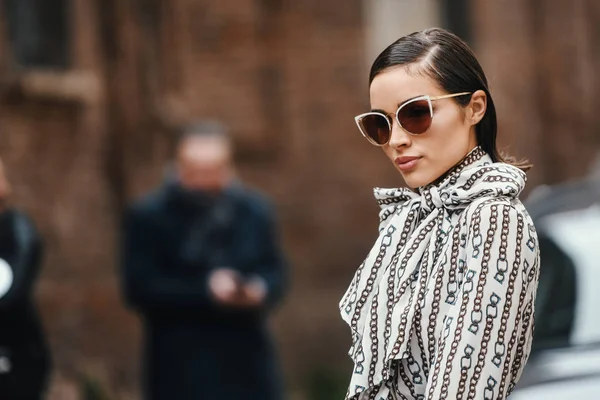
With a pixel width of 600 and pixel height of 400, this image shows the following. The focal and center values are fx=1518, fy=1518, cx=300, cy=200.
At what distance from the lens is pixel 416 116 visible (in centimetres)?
280

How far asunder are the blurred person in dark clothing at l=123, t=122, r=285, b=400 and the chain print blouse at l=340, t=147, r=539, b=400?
487 centimetres

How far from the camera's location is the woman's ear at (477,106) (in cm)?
287

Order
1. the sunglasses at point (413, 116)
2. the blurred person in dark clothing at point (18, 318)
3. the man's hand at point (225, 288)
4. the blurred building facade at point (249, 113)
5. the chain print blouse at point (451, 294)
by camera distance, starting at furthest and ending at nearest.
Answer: the blurred building facade at point (249, 113), the man's hand at point (225, 288), the blurred person in dark clothing at point (18, 318), the sunglasses at point (413, 116), the chain print blouse at point (451, 294)

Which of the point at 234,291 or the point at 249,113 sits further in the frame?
the point at 249,113

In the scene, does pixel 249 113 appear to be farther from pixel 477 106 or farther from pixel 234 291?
pixel 477 106

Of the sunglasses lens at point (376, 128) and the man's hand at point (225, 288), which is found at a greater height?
the sunglasses lens at point (376, 128)

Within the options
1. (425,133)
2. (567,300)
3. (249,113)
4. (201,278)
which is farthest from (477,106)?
(249,113)

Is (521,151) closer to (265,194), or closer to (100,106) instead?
(265,194)

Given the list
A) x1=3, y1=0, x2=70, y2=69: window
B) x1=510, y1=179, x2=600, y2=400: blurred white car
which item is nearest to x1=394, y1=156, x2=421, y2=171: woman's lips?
x1=510, y1=179, x2=600, y2=400: blurred white car

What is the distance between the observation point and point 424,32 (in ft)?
9.53

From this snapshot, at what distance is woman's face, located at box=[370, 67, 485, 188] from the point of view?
9.25 ft

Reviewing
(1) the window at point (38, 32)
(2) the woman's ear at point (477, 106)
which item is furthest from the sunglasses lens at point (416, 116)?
(1) the window at point (38, 32)

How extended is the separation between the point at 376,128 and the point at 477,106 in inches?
7.7

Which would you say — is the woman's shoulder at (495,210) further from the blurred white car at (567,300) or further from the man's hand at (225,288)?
the man's hand at (225,288)
